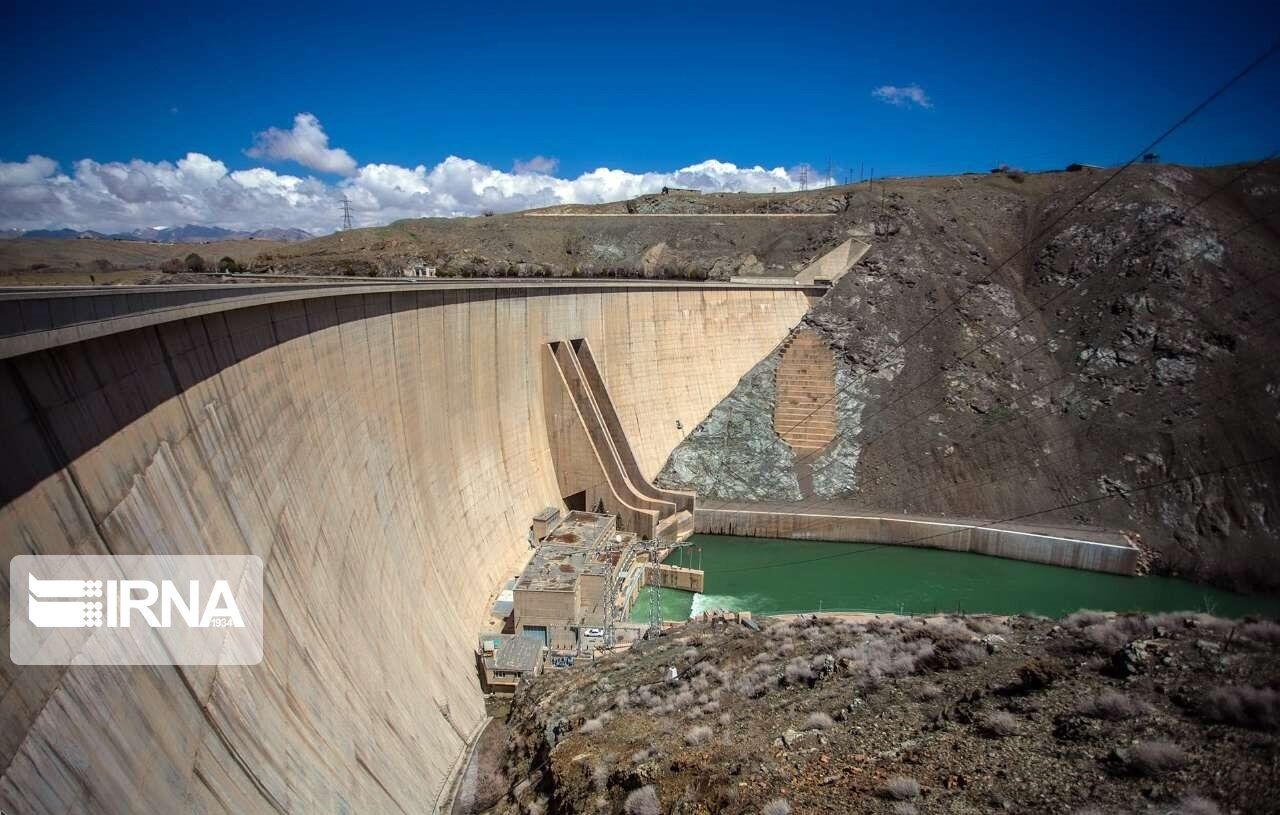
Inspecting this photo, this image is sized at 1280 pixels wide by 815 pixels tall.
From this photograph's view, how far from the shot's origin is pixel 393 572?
14148 mm

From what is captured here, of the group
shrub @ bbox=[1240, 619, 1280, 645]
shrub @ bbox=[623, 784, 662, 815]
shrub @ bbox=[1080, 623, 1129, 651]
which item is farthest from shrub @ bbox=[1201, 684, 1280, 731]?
shrub @ bbox=[623, 784, 662, 815]

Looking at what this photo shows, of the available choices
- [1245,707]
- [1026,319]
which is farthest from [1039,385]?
[1245,707]

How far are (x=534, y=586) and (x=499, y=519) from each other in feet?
12.2

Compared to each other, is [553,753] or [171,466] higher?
[171,466]

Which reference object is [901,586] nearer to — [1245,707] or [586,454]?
[586,454]

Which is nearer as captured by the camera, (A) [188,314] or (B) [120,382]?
(B) [120,382]

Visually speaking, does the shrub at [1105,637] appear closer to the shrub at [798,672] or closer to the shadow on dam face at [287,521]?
the shrub at [798,672]

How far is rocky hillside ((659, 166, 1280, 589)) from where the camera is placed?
27.5 meters

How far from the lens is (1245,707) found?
636 centimetres

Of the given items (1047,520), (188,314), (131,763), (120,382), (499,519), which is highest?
(188,314)

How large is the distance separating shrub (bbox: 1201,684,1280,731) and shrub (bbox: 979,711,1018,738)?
154cm

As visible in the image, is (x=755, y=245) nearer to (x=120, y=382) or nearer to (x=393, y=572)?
(x=393, y=572)

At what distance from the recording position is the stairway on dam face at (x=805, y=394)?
104ft

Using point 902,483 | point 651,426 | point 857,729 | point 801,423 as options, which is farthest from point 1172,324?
point 857,729
